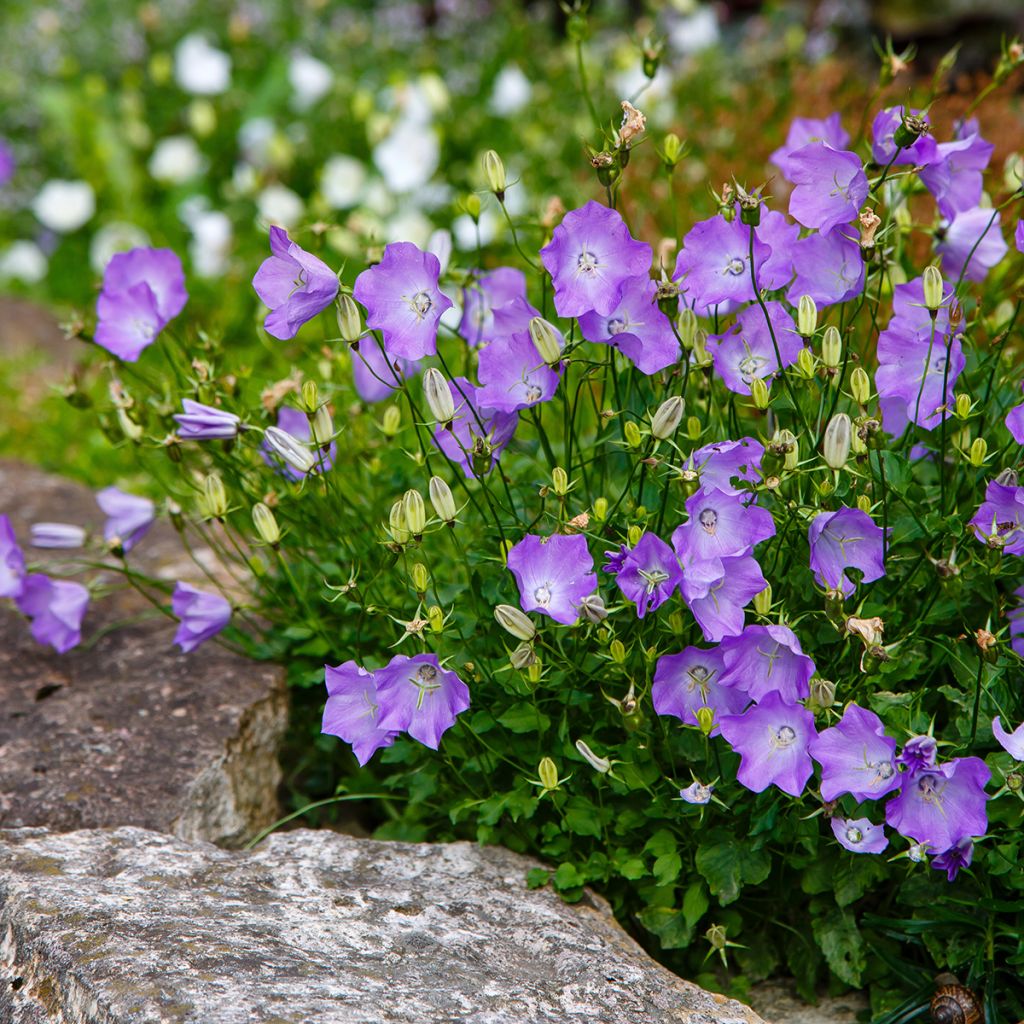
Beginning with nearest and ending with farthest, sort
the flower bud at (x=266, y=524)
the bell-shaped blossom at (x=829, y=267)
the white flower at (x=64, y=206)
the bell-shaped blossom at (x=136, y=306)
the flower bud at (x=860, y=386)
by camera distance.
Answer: the flower bud at (x=860, y=386)
the bell-shaped blossom at (x=829, y=267)
the flower bud at (x=266, y=524)
the bell-shaped blossom at (x=136, y=306)
the white flower at (x=64, y=206)

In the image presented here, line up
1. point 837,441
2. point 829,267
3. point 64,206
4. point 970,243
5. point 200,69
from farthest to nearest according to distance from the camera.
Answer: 1. point 200,69
2. point 64,206
3. point 970,243
4. point 829,267
5. point 837,441

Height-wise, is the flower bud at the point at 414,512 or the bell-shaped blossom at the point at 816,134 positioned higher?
the bell-shaped blossom at the point at 816,134

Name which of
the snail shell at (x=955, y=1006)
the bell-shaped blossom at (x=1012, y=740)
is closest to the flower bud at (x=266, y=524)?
the bell-shaped blossom at (x=1012, y=740)

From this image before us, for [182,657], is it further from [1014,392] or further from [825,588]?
[1014,392]

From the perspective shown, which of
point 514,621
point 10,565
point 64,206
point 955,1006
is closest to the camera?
point 514,621

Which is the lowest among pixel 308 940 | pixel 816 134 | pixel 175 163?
pixel 308 940

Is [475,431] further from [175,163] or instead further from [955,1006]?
[175,163]

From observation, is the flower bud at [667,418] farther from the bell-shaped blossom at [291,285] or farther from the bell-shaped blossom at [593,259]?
the bell-shaped blossom at [291,285]

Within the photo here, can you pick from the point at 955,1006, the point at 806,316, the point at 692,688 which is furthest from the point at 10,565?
the point at 955,1006
